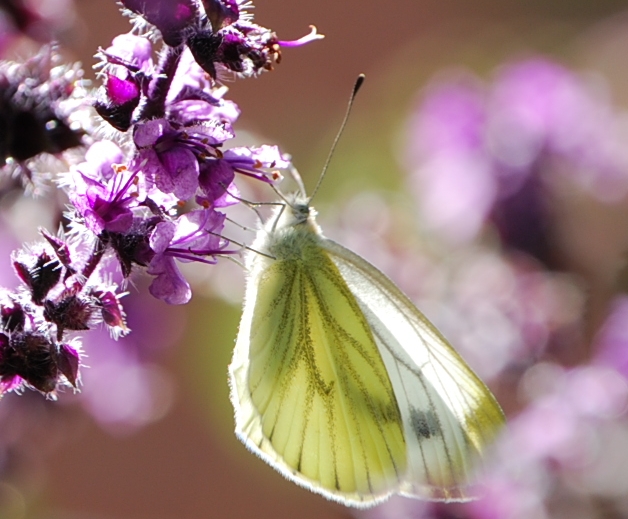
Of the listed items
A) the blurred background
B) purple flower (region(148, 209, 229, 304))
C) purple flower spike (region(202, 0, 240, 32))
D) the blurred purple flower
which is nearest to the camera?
purple flower spike (region(202, 0, 240, 32))

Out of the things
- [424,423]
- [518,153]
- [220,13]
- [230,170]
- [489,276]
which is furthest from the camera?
[518,153]

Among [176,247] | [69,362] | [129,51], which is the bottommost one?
[69,362]

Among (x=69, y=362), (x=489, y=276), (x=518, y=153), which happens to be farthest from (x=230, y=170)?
(x=518, y=153)

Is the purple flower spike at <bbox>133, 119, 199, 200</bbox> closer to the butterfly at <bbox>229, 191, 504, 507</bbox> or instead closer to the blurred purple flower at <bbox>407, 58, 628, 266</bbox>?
the butterfly at <bbox>229, 191, 504, 507</bbox>

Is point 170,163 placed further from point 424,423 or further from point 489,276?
point 489,276

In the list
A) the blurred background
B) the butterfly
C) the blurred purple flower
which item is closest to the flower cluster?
the butterfly

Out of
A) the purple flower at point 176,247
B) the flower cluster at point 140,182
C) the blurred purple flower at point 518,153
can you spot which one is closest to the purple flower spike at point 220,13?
the flower cluster at point 140,182

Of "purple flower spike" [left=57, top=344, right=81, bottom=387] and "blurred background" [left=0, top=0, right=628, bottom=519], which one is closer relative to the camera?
"purple flower spike" [left=57, top=344, right=81, bottom=387]
